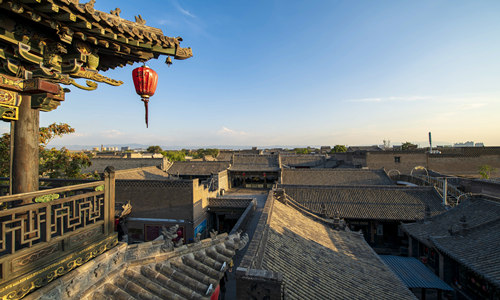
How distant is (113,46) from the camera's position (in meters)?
4.72

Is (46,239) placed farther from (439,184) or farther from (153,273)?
(439,184)

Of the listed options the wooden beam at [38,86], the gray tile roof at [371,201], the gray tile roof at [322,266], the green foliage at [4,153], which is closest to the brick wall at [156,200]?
the green foliage at [4,153]

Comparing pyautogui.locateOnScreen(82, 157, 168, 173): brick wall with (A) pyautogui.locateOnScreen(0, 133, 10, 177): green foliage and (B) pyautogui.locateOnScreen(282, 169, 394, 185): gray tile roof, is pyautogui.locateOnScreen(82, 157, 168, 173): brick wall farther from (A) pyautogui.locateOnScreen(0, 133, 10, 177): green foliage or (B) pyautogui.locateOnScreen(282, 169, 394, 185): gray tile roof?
(A) pyautogui.locateOnScreen(0, 133, 10, 177): green foliage

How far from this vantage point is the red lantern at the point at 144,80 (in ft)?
19.4

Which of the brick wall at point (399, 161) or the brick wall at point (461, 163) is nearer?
the brick wall at point (461, 163)

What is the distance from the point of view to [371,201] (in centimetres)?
2122

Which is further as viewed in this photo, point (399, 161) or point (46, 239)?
point (399, 161)

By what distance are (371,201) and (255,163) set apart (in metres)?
19.9

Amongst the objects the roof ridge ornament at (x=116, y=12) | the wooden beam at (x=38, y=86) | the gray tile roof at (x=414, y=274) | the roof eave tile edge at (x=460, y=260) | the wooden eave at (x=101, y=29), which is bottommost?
the gray tile roof at (x=414, y=274)

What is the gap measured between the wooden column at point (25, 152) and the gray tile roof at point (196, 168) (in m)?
33.0

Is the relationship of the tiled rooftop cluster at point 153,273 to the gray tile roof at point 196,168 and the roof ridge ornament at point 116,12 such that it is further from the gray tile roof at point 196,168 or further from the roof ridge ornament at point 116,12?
the gray tile roof at point 196,168

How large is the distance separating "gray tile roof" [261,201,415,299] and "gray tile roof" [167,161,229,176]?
25668 millimetres

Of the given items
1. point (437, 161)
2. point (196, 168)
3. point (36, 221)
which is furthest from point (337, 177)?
point (36, 221)

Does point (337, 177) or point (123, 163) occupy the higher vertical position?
point (123, 163)
